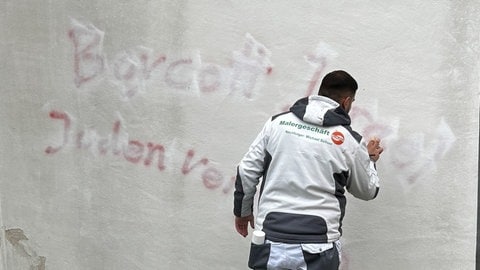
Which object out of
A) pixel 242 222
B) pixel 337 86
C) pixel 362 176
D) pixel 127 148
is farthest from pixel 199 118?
pixel 362 176

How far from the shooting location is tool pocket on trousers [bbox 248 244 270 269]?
3383 mm

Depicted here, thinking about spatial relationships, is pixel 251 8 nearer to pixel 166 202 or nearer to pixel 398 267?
pixel 166 202

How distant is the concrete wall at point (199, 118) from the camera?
3830mm

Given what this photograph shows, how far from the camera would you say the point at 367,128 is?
395cm

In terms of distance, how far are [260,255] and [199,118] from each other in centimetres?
119

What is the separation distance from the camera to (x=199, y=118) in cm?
429

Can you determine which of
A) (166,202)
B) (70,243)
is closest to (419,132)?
(166,202)

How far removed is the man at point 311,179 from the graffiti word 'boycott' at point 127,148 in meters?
0.89

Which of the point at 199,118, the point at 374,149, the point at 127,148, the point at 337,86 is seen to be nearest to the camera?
the point at 337,86

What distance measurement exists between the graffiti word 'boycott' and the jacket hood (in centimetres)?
104

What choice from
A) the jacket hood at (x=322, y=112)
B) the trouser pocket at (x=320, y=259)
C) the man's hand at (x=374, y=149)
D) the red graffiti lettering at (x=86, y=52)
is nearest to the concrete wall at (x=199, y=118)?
the red graffiti lettering at (x=86, y=52)

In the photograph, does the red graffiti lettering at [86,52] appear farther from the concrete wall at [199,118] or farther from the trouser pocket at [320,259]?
the trouser pocket at [320,259]

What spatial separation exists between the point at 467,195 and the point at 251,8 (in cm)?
165

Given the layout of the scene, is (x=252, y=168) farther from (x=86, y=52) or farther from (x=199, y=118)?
(x=86, y=52)
